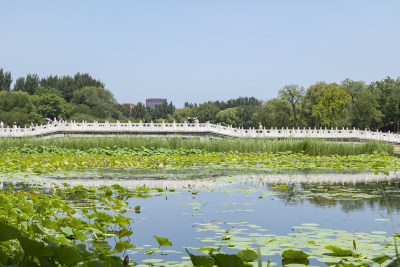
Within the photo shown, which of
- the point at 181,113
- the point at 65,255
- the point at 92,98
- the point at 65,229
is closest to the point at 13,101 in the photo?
the point at 92,98

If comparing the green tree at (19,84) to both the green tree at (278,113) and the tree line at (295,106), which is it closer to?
the tree line at (295,106)

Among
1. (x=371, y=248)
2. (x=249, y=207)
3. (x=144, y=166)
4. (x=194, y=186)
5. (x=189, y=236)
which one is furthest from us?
(x=144, y=166)

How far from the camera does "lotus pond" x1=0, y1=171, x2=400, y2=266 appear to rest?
420cm

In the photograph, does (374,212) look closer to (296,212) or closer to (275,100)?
(296,212)

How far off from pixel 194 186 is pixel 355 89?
6119 cm

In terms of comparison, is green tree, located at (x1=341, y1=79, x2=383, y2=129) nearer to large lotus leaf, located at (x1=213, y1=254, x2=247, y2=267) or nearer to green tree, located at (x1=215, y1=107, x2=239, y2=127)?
green tree, located at (x1=215, y1=107, x2=239, y2=127)

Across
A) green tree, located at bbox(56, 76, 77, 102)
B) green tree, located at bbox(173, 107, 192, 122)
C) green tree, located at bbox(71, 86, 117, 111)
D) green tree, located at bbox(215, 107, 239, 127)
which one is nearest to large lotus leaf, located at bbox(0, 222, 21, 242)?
green tree, located at bbox(71, 86, 117, 111)

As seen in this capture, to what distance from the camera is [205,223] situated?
6.64 metres

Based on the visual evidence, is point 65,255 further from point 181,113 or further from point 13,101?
point 181,113

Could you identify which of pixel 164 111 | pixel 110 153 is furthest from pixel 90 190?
pixel 164 111

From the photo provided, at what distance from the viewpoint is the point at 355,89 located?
2687 inches

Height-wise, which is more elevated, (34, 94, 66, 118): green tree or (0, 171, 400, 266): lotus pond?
(34, 94, 66, 118): green tree

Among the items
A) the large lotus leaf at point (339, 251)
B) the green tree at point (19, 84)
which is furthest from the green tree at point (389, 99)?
the green tree at point (19, 84)

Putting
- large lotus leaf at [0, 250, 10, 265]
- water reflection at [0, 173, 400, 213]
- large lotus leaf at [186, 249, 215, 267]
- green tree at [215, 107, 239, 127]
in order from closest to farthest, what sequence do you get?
1. large lotus leaf at [186, 249, 215, 267]
2. large lotus leaf at [0, 250, 10, 265]
3. water reflection at [0, 173, 400, 213]
4. green tree at [215, 107, 239, 127]
